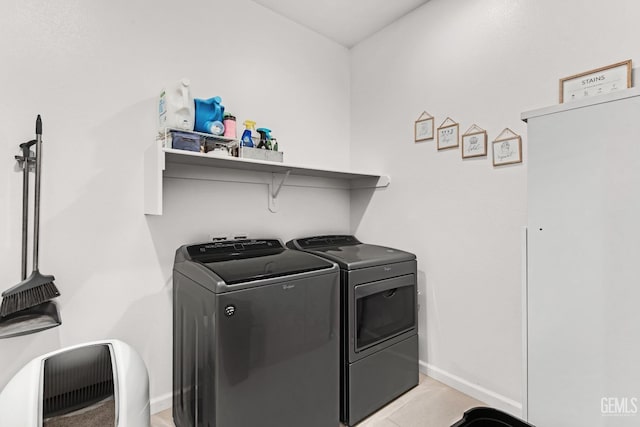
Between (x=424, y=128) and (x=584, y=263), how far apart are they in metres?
1.41

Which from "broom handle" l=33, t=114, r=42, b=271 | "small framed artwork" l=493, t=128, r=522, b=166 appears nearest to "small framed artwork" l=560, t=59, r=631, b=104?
"small framed artwork" l=493, t=128, r=522, b=166

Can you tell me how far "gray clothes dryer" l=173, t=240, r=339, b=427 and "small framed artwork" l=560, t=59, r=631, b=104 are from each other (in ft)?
4.76

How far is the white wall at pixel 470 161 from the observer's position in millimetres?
1625

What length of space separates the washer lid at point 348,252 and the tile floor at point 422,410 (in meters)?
0.84

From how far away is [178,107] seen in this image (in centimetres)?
161

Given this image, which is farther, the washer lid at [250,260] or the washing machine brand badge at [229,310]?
the washer lid at [250,260]

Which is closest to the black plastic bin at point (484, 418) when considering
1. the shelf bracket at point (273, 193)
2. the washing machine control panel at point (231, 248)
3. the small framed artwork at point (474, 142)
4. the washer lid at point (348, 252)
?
the washer lid at point (348, 252)

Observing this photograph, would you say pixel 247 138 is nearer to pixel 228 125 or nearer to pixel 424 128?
pixel 228 125

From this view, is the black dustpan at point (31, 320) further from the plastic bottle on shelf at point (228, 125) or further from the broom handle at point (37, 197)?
the plastic bottle on shelf at point (228, 125)

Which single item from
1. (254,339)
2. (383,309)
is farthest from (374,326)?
(254,339)

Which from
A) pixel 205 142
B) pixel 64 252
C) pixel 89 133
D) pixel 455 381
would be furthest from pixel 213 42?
pixel 455 381

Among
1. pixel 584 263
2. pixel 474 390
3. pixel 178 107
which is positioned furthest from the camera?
pixel 474 390

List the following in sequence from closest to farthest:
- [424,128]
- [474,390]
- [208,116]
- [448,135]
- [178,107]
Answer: [178,107], [208,116], [474,390], [448,135], [424,128]

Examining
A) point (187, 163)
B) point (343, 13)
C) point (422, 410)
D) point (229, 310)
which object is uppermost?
point (343, 13)
